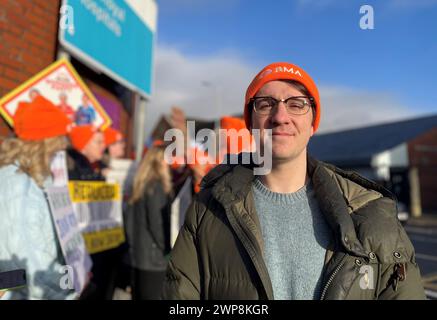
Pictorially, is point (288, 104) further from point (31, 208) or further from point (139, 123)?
point (139, 123)

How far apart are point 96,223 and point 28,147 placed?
1.33 meters

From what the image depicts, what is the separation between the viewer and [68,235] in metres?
2.42

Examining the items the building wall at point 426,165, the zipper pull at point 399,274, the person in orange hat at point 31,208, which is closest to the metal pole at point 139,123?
the person in orange hat at point 31,208

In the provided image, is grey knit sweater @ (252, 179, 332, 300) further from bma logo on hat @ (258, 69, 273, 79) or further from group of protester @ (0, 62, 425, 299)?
bma logo on hat @ (258, 69, 273, 79)

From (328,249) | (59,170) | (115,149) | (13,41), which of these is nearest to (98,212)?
(59,170)

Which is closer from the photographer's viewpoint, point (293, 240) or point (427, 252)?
point (293, 240)

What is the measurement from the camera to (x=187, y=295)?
4.17ft

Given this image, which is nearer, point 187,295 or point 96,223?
point 187,295

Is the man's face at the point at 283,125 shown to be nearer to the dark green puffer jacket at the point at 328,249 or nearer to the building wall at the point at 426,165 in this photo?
the dark green puffer jacket at the point at 328,249

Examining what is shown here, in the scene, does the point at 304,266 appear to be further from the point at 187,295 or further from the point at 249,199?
the point at 187,295

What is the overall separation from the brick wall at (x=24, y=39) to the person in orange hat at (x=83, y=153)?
0.63 metres

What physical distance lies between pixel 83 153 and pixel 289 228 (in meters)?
2.76

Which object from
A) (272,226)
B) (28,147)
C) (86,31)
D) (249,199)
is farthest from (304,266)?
(86,31)

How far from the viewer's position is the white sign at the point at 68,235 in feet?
7.54
